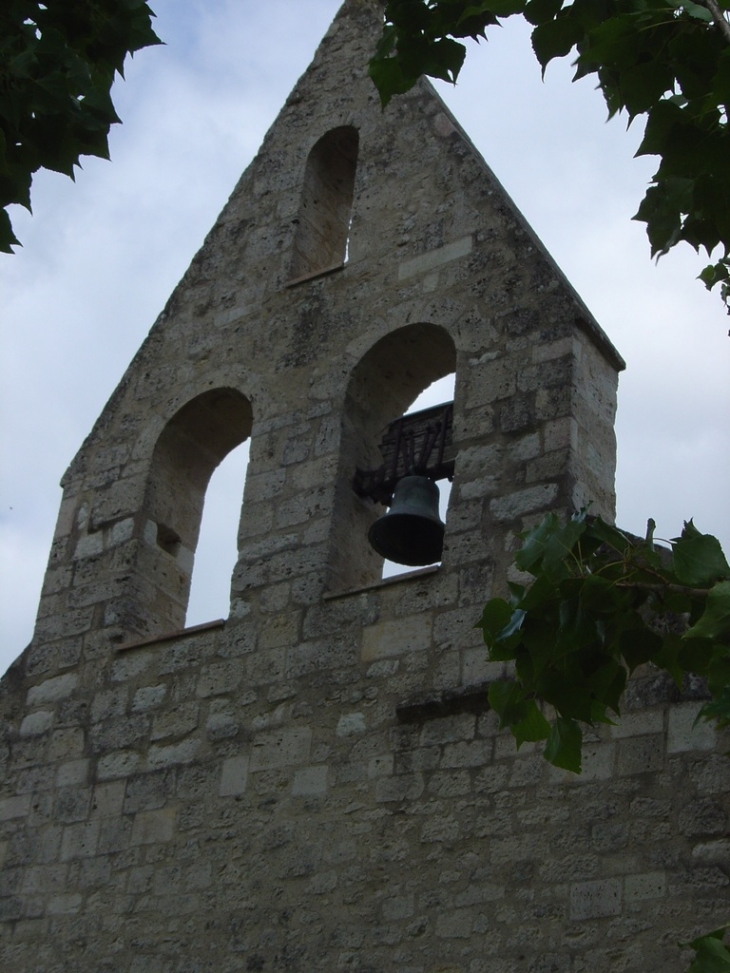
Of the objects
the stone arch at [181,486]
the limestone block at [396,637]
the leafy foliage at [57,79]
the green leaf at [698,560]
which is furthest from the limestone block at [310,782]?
the green leaf at [698,560]

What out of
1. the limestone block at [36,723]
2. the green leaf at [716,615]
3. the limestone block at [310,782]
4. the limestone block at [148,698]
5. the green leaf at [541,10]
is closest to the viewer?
the green leaf at [716,615]

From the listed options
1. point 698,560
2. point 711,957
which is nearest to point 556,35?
point 698,560

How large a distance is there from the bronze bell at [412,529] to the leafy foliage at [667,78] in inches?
104

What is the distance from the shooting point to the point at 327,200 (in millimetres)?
9047

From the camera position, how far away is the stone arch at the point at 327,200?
8844 mm

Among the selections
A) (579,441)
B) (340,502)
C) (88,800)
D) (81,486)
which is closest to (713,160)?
(579,441)

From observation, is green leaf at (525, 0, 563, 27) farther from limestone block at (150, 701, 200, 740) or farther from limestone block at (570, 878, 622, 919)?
limestone block at (150, 701, 200, 740)

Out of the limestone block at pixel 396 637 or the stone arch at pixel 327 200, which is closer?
the limestone block at pixel 396 637

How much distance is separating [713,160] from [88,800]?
4.30 meters

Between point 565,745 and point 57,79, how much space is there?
2209 millimetres

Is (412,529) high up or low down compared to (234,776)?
up

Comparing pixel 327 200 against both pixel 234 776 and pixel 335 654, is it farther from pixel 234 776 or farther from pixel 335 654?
pixel 234 776

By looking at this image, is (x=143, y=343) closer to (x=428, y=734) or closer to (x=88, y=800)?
(x=88, y=800)

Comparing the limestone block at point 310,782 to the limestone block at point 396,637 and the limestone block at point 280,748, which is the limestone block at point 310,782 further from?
the limestone block at point 396,637
